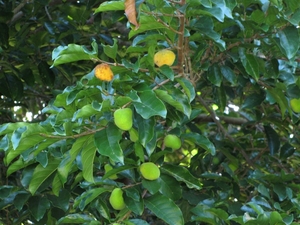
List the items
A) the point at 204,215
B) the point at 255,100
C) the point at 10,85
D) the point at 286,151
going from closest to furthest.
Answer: the point at 204,215 → the point at 255,100 → the point at 286,151 → the point at 10,85

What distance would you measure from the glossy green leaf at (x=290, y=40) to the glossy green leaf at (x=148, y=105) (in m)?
0.51

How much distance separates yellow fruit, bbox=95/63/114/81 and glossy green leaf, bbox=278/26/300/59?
0.55 m

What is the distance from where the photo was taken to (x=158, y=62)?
1.80 metres

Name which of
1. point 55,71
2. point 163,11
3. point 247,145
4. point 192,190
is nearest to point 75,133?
point 163,11

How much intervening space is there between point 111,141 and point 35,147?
0.88 ft

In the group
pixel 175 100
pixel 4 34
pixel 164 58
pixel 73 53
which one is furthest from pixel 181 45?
pixel 4 34

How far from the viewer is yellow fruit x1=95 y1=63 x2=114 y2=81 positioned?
1648 mm

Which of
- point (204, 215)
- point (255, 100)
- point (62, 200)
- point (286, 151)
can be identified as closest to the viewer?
point (204, 215)

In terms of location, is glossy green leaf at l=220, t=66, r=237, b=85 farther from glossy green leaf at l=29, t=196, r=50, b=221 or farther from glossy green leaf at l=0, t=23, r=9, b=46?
glossy green leaf at l=0, t=23, r=9, b=46

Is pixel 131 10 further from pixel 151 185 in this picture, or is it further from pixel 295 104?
pixel 295 104

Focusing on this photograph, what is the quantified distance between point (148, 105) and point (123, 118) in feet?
0.27

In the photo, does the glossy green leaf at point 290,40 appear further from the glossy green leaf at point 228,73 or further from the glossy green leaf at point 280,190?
the glossy green leaf at point 280,190

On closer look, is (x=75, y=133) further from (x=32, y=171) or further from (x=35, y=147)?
(x=32, y=171)

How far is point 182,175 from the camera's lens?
188cm
